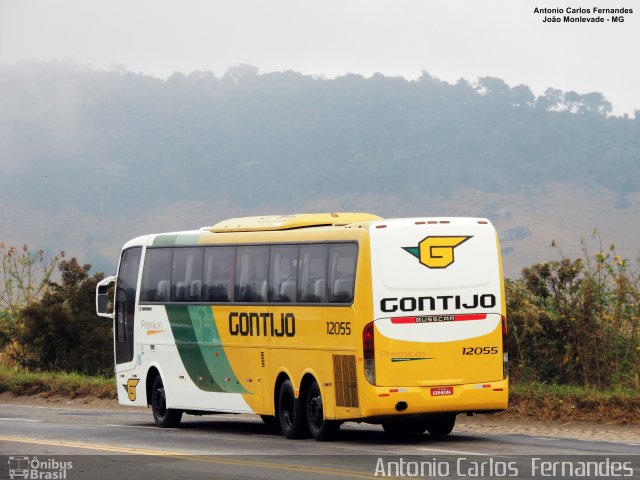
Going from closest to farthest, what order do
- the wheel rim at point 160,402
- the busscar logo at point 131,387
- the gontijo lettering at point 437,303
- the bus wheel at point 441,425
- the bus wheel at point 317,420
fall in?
the gontijo lettering at point 437,303 → the bus wheel at point 317,420 → the bus wheel at point 441,425 → the wheel rim at point 160,402 → the busscar logo at point 131,387

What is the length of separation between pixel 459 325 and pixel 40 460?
5.59 meters

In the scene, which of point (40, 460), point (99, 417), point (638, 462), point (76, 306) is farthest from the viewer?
point (76, 306)

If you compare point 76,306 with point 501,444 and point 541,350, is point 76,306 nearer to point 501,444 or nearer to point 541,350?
point 541,350

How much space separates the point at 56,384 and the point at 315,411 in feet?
45.7

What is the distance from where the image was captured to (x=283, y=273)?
19672 mm

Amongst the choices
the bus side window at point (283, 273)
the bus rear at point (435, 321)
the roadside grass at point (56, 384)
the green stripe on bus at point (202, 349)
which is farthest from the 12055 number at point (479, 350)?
the roadside grass at point (56, 384)

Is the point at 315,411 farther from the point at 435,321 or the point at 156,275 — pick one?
the point at 156,275

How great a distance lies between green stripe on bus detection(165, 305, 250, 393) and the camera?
21.2m

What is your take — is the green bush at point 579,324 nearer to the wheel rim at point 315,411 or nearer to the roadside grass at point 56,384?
the wheel rim at point 315,411

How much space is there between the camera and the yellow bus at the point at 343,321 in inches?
695

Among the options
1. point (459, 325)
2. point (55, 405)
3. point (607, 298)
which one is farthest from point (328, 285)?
point (55, 405)

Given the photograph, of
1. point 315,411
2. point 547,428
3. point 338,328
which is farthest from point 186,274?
point 547,428

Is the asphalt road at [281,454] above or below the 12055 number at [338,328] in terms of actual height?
below

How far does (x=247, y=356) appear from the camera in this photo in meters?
20.5
